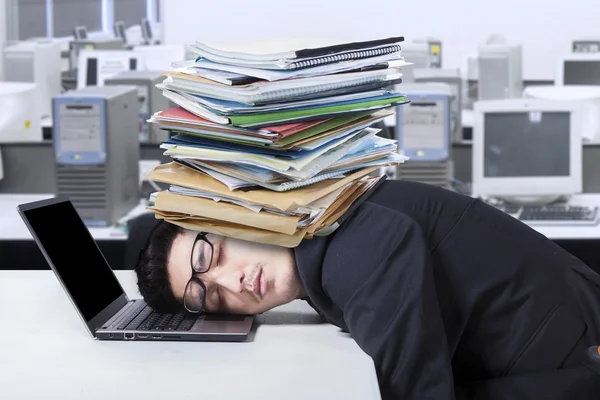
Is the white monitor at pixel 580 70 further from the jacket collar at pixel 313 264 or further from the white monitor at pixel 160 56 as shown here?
the jacket collar at pixel 313 264

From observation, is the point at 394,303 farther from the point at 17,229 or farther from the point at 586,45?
the point at 586,45

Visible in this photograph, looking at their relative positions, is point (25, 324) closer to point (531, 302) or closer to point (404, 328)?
point (404, 328)

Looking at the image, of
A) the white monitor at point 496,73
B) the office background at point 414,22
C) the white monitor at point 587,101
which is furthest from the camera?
the office background at point 414,22

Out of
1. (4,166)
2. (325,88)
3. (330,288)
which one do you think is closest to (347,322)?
(330,288)

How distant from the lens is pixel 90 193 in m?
3.66

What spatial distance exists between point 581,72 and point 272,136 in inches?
200

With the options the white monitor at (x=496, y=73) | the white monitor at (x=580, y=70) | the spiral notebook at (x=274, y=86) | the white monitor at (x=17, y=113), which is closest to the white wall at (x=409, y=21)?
the white monitor at (x=496, y=73)

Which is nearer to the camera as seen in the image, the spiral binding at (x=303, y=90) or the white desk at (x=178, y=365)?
the white desk at (x=178, y=365)

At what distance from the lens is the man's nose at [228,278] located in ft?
4.75

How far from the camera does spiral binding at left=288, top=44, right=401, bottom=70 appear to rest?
1.34 metres

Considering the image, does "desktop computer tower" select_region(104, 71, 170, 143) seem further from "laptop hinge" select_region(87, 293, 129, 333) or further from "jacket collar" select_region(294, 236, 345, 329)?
"jacket collar" select_region(294, 236, 345, 329)

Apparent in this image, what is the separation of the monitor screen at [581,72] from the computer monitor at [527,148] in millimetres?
2293

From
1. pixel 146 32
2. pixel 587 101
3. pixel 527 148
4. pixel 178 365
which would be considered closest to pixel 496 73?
pixel 587 101

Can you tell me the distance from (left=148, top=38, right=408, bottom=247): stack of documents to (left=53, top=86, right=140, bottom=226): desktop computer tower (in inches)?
85.1
